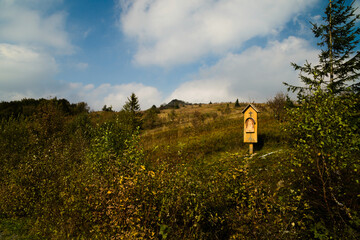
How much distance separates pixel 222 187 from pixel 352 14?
15.4m

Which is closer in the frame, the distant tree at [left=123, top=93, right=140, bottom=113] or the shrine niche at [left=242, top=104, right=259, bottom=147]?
the shrine niche at [left=242, top=104, right=259, bottom=147]

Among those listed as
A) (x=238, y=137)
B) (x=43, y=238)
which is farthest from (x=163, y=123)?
(x=43, y=238)

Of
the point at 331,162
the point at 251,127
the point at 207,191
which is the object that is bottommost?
the point at 207,191

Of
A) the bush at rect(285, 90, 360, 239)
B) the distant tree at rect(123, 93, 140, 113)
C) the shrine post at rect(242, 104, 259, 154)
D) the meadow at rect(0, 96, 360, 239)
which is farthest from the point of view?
the distant tree at rect(123, 93, 140, 113)

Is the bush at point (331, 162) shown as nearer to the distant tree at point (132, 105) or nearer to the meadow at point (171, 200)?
the meadow at point (171, 200)

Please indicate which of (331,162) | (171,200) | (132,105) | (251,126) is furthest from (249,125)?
(132,105)

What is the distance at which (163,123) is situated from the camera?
129 ft

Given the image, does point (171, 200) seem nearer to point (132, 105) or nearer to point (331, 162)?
point (331, 162)

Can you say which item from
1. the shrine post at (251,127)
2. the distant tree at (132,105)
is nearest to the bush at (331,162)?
the shrine post at (251,127)

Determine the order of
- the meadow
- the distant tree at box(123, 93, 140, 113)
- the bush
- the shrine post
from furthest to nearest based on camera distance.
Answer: the distant tree at box(123, 93, 140, 113), the shrine post, the bush, the meadow

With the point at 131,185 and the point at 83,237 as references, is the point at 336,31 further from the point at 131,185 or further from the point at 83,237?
the point at 83,237

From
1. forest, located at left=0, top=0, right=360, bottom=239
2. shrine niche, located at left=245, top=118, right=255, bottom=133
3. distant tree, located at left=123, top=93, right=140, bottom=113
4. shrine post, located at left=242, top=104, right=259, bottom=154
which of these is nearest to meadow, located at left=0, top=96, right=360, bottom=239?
forest, located at left=0, top=0, right=360, bottom=239

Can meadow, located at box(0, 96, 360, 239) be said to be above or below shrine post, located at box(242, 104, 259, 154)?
below

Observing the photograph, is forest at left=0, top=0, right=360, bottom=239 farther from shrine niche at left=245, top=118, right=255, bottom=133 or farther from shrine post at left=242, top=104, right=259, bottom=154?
shrine niche at left=245, top=118, right=255, bottom=133
